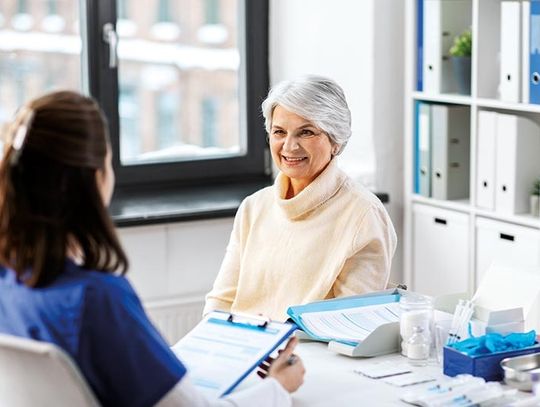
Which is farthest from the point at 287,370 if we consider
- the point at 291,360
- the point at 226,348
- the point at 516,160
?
the point at 516,160

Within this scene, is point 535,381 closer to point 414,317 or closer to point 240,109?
point 414,317

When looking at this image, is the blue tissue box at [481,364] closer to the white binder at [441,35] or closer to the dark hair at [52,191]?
the dark hair at [52,191]

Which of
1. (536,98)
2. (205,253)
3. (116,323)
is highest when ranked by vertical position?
(536,98)

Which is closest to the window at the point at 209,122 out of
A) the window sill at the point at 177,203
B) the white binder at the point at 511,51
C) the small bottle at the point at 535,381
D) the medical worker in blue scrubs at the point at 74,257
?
the window sill at the point at 177,203

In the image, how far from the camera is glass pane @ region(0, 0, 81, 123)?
3.93m

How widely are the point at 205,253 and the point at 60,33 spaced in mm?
973

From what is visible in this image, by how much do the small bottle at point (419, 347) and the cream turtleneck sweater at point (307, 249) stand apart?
41 centimetres

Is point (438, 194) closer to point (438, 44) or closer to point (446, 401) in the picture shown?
point (438, 44)

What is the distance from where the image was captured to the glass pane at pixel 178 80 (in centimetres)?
414

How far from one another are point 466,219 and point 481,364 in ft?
5.28

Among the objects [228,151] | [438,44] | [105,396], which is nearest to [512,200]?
[438,44]

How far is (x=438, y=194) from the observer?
390 cm

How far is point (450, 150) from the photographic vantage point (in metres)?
3.84

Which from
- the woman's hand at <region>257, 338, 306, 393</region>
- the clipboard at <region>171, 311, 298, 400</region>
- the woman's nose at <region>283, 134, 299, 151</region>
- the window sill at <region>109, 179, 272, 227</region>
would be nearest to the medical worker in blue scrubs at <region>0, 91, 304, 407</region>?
the clipboard at <region>171, 311, 298, 400</region>
